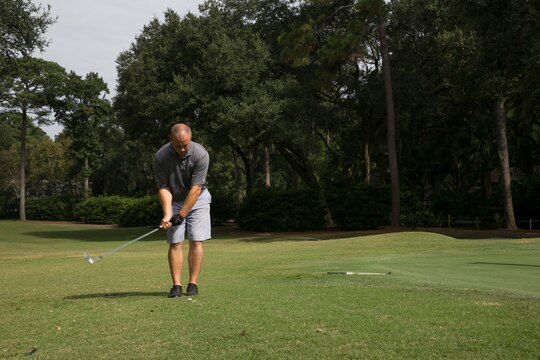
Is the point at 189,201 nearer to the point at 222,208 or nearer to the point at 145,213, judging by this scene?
the point at 222,208

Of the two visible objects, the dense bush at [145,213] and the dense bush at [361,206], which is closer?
the dense bush at [361,206]

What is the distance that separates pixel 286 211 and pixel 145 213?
17.8 m

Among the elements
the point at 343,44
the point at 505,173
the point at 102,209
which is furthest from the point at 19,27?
the point at 102,209

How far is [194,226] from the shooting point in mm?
6609

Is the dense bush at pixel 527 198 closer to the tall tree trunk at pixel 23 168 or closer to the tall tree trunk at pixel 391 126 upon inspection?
the tall tree trunk at pixel 391 126

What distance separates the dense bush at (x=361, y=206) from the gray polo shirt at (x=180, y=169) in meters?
27.2

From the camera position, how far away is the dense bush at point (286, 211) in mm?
34500

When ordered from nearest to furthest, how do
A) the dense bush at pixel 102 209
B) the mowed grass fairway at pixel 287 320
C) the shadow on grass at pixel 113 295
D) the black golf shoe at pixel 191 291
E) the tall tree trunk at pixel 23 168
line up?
1. the mowed grass fairway at pixel 287 320
2. the black golf shoe at pixel 191 291
3. the shadow on grass at pixel 113 295
4. the dense bush at pixel 102 209
5. the tall tree trunk at pixel 23 168

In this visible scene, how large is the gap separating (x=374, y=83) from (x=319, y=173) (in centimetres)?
2103

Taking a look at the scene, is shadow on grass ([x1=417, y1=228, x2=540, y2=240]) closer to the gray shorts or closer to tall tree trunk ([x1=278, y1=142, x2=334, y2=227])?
tall tree trunk ([x1=278, y1=142, x2=334, y2=227])

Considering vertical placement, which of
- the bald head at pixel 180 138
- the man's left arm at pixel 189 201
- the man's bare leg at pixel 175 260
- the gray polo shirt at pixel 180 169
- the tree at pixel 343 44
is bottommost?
the man's bare leg at pixel 175 260

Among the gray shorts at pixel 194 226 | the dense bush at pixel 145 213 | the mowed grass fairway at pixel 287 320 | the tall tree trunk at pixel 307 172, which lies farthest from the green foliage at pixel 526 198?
the gray shorts at pixel 194 226

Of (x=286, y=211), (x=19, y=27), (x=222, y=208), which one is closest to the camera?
(x=19, y=27)

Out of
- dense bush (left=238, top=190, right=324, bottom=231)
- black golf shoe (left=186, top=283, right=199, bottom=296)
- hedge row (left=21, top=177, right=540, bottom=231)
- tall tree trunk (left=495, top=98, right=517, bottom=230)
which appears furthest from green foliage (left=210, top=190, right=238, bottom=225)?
black golf shoe (left=186, top=283, right=199, bottom=296)
